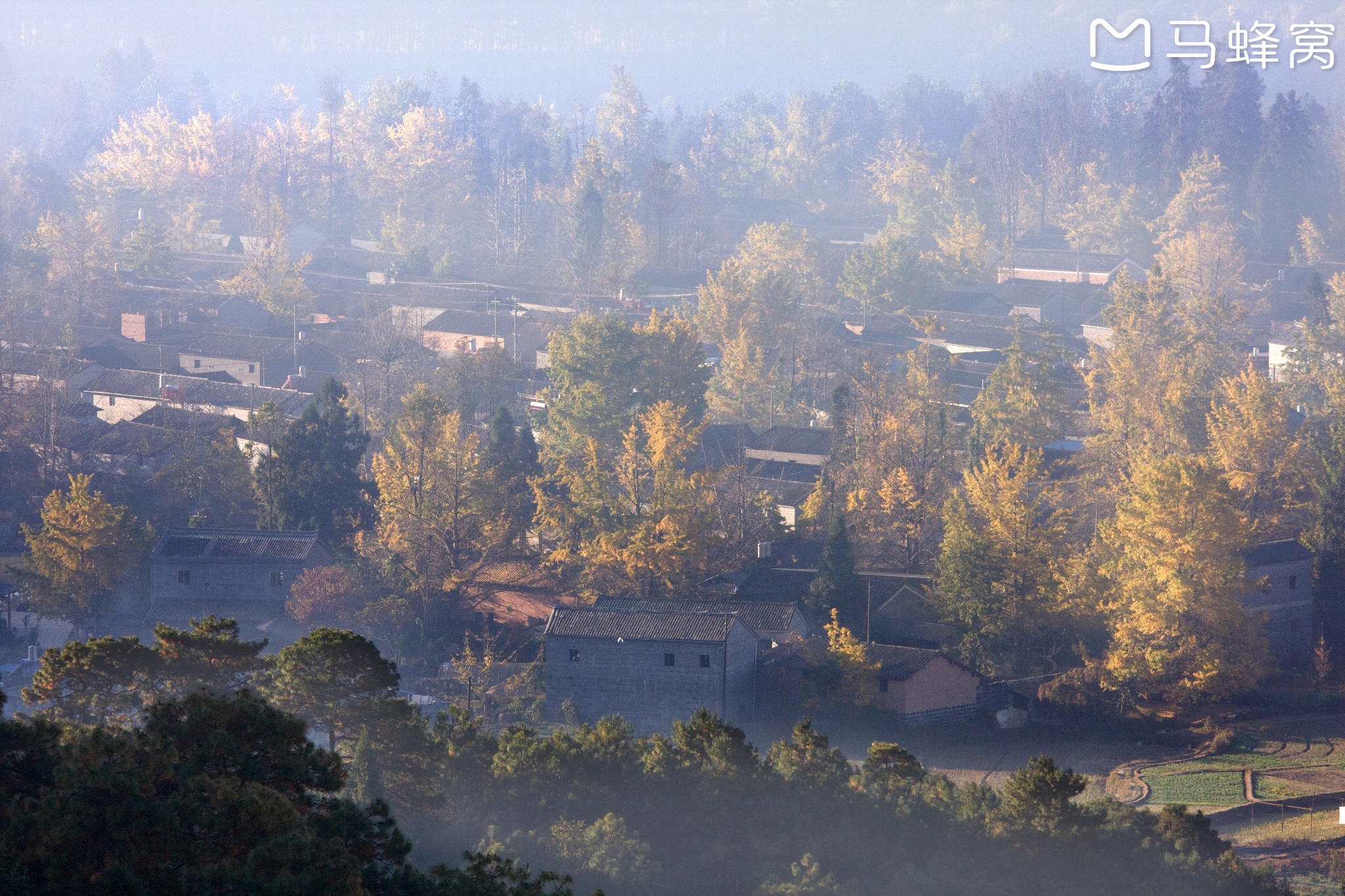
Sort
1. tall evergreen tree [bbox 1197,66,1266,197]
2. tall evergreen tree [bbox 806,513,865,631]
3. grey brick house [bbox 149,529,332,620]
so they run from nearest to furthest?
tall evergreen tree [bbox 806,513,865,631], grey brick house [bbox 149,529,332,620], tall evergreen tree [bbox 1197,66,1266,197]

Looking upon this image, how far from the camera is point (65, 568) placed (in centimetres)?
2091

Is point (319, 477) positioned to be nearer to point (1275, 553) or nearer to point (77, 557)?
point (77, 557)

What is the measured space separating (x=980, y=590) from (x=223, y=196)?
45.6 metres

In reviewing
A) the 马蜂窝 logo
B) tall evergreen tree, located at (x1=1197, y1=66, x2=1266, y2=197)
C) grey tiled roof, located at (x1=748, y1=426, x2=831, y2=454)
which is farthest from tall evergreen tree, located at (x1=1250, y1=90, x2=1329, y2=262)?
grey tiled roof, located at (x1=748, y1=426, x2=831, y2=454)

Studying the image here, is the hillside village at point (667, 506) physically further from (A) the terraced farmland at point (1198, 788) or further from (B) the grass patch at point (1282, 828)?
(B) the grass patch at point (1282, 828)

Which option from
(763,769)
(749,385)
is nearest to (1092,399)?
(749,385)

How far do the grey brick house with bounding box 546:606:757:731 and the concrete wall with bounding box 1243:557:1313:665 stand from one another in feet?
25.6

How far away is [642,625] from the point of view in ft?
61.4

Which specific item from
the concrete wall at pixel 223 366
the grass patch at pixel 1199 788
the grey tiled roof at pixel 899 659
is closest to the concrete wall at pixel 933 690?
the grey tiled roof at pixel 899 659

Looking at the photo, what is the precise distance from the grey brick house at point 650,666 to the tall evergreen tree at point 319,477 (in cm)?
594

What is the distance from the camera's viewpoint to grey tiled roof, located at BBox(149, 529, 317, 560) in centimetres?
2162

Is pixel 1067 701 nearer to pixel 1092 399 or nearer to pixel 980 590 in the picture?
pixel 980 590

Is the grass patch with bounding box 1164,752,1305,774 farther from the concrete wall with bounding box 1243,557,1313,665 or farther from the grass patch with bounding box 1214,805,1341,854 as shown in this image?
the concrete wall with bounding box 1243,557,1313,665

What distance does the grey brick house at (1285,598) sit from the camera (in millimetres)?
21375
